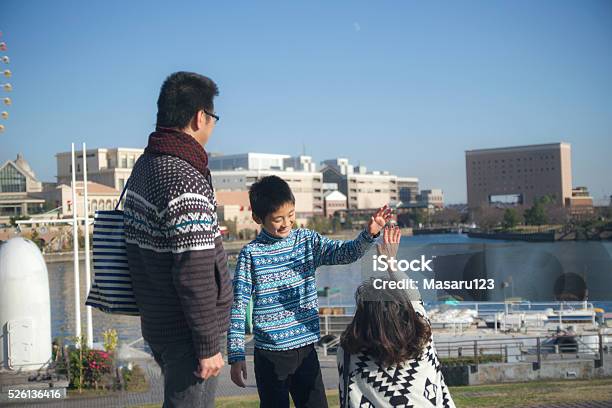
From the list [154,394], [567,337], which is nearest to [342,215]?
[567,337]

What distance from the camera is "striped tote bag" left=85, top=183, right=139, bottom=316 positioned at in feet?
6.85

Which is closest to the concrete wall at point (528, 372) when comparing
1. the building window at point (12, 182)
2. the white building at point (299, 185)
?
the building window at point (12, 182)

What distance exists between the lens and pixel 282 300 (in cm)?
256

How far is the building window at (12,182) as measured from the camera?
45.4 metres

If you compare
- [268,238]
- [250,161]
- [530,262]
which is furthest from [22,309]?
[250,161]

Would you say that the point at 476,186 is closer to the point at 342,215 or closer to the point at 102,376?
the point at 342,215

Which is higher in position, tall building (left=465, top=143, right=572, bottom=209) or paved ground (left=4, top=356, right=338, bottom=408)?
tall building (left=465, top=143, right=572, bottom=209)

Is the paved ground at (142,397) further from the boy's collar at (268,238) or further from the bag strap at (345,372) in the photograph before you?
the bag strap at (345,372)

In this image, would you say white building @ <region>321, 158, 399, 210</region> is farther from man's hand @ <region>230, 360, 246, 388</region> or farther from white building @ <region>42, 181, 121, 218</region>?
man's hand @ <region>230, 360, 246, 388</region>

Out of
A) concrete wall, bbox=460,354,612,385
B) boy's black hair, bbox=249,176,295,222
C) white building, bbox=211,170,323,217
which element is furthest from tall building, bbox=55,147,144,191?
boy's black hair, bbox=249,176,295,222

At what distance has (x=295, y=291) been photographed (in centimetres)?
257

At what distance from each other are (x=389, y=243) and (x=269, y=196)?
48 centimetres

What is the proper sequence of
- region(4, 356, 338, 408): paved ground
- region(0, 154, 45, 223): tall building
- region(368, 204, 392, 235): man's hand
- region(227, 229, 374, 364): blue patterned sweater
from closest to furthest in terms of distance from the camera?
region(368, 204, 392, 235): man's hand < region(227, 229, 374, 364): blue patterned sweater < region(4, 356, 338, 408): paved ground < region(0, 154, 45, 223): tall building

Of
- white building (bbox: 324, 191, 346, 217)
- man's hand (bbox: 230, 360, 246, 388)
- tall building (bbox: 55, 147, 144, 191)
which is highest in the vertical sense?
tall building (bbox: 55, 147, 144, 191)
